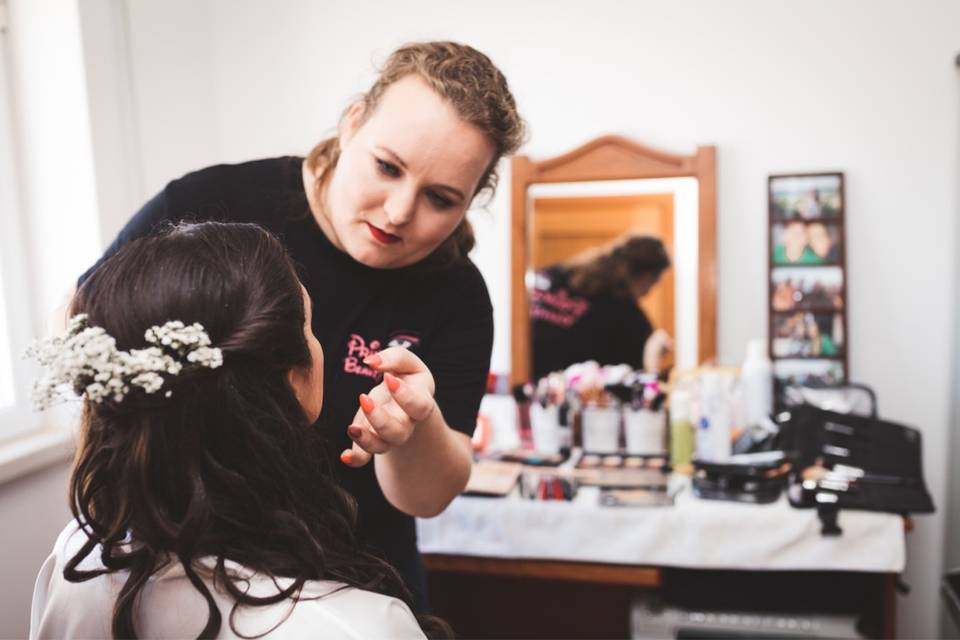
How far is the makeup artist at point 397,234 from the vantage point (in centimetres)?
86

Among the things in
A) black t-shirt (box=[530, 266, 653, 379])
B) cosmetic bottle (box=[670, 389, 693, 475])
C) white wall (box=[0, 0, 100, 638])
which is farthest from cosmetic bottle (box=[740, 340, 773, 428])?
white wall (box=[0, 0, 100, 638])

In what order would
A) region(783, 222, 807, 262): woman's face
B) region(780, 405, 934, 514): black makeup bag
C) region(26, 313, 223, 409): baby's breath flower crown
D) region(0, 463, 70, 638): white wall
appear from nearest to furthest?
region(26, 313, 223, 409): baby's breath flower crown → region(0, 463, 70, 638): white wall → region(780, 405, 934, 514): black makeup bag → region(783, 222, 807, 262): woman's face

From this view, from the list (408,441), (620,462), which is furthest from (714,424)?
(408,441)

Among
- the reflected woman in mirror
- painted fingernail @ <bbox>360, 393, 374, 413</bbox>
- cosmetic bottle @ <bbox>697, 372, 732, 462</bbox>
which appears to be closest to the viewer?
painted fingernail @ <bbox>360, 393, 374, 413</bbox>

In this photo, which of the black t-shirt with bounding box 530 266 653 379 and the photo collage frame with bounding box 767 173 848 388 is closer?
the photo collage frame with bounding box 767 173 848 388

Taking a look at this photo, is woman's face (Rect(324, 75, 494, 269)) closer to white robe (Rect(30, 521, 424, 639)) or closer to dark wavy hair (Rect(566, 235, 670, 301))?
white robe (Rect(30, 521, 424, 639))

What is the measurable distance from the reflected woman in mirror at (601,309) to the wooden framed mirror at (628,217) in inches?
1.1

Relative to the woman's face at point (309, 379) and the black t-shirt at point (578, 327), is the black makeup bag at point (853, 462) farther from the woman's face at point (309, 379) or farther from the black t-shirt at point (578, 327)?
the woman's face at point (309, 379)

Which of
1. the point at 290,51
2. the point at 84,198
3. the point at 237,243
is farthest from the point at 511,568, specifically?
the point at 290,51

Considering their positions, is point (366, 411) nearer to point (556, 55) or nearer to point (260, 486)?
A: point (260, 486)

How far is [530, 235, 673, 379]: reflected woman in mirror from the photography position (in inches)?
74.6

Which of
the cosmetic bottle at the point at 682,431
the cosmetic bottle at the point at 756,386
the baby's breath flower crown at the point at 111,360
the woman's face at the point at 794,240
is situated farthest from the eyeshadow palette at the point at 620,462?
the baby's breath flower crown at the point at 111,360

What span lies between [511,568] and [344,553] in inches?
36.2

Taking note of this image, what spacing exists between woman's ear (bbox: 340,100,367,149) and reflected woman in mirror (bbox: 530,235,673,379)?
108 cm
